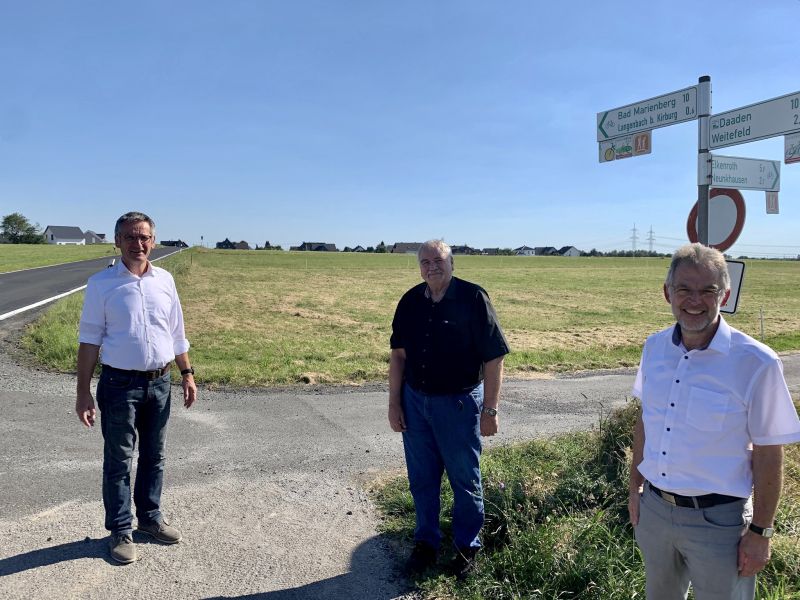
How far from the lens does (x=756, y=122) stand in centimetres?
464

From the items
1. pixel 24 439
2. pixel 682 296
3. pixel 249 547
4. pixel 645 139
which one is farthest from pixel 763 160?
pixel 24 439

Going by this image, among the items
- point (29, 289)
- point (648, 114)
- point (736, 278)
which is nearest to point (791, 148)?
point (648, 114)

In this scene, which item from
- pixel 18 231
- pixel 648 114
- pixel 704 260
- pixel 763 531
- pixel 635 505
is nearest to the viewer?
pixel 763 531

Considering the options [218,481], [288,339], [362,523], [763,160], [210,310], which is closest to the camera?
[362,523]

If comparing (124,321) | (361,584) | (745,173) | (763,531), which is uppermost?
(745,173)

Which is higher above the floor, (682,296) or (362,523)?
(682,296)

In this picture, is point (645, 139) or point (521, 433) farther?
point (521, 433)

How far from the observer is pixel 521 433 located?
239 inches

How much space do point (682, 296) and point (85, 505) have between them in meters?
4.07

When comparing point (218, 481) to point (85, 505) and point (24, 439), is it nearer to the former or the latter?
point (85, 505)

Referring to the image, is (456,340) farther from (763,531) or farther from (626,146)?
(626,146)

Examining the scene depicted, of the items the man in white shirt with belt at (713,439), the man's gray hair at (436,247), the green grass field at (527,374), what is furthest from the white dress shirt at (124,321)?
the man in white shirt with belt at (713,439)

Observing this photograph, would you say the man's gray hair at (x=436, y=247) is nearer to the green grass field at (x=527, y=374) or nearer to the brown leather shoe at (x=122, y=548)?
the green grass field at (x=527, y=374)

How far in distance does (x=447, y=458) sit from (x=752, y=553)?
1687 mm
